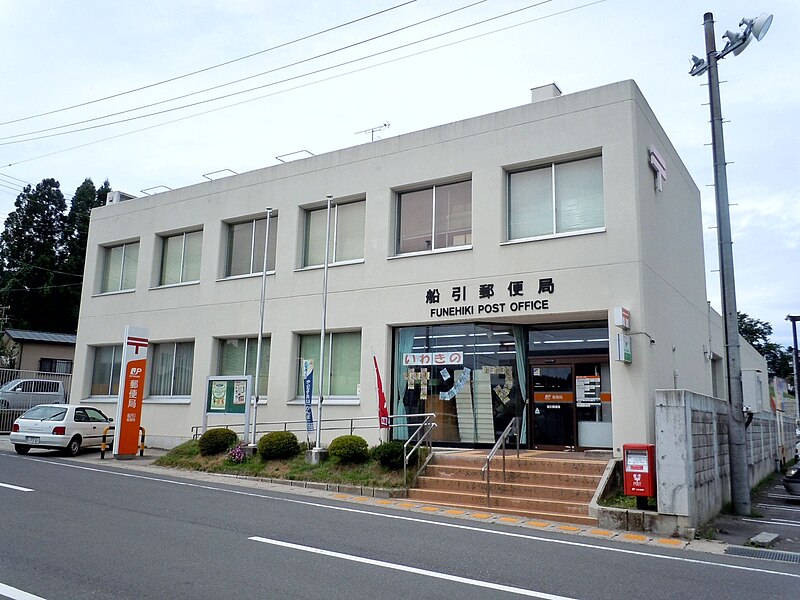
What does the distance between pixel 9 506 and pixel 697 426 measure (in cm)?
1132

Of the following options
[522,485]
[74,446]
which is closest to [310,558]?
[522,485]

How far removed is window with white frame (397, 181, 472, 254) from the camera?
16.8 metres

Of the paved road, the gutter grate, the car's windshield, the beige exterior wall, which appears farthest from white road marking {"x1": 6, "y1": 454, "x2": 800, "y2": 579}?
the beige exterior wall

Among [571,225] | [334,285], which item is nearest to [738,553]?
[571,225]

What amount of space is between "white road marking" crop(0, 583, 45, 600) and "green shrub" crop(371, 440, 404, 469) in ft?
28.2

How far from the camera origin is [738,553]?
→ 9430mm

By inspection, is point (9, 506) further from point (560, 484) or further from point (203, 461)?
point (560, 484)

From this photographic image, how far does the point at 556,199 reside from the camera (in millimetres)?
15336

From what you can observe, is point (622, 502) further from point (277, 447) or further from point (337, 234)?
point (337, 234)

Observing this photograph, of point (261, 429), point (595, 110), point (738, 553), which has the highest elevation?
point (595, 110)

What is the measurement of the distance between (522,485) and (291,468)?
5.65 meters

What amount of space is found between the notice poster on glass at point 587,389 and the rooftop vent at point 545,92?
23.0 ft

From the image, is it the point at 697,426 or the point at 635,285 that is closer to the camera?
the point at 697,426

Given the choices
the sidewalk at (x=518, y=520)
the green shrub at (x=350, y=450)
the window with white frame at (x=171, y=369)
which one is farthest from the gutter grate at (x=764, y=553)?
the window with white frame at (x=171, y=369)
